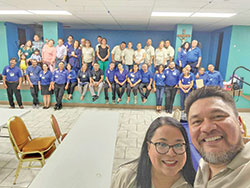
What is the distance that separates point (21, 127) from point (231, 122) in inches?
119

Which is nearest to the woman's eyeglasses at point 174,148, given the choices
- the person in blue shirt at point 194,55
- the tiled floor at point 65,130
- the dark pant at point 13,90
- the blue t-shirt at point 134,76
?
the tiled floor at point 65,130

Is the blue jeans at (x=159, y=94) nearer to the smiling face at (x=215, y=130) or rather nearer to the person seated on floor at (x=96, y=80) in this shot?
the person seated on floor at (x=96, y=80)

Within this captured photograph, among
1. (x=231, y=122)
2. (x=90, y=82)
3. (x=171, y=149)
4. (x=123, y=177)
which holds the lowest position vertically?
(x=90, y=82)

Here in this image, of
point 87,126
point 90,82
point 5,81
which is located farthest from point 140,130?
point 5,81

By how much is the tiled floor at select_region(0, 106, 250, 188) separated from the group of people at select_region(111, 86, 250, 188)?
4.03 feet

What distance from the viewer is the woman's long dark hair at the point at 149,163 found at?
2.24ft

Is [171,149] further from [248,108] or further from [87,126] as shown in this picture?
[248,108]

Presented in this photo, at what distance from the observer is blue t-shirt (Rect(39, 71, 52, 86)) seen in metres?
6.34

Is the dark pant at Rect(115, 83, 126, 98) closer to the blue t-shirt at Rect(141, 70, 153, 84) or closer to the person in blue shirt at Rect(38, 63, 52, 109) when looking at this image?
the blue t-shirt at Rect(141, 70, 153, 84)

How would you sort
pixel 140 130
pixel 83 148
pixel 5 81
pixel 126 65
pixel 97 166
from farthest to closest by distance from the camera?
pixel 126 65 → pixel 5 81 → pixel 140 130 → pixel 83 148 → pixel 97 166

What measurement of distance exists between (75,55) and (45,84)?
1.72 metres

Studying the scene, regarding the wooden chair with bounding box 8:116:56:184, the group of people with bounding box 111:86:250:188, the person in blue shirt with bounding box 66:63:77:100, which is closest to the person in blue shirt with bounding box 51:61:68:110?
the person in blue shirt with bounding box 66:63:77:100

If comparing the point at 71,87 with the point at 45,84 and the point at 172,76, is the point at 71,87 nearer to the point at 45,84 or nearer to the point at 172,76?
the point at 45,84

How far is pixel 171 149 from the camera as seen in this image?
0.67 meters
